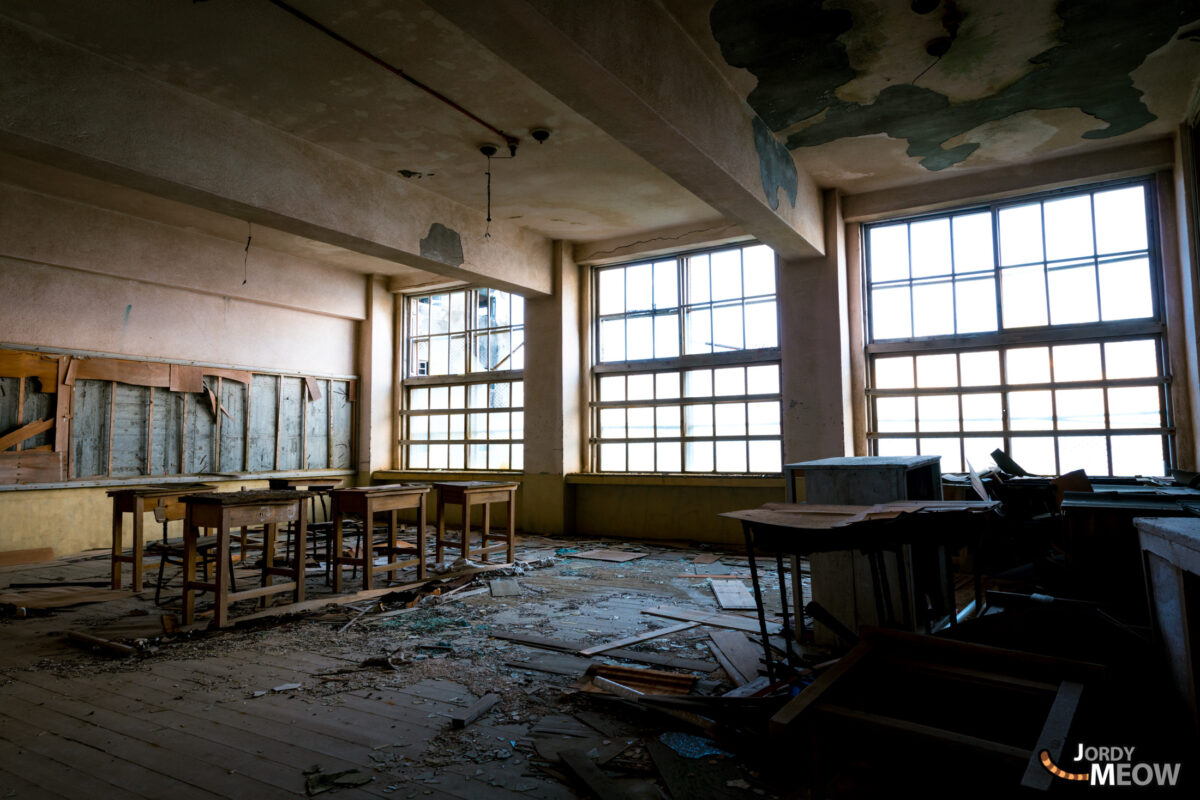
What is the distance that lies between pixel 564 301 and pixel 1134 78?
20.1ft

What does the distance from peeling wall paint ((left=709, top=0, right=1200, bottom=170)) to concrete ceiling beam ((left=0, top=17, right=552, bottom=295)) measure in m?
3.64

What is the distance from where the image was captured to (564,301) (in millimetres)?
8891

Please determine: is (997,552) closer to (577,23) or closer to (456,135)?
(577,23)

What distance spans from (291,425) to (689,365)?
592 centimetres

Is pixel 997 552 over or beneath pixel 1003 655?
beneath

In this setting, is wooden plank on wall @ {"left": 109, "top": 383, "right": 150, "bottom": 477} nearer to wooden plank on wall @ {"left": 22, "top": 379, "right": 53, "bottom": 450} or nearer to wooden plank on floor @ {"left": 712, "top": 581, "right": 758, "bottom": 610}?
wooden plank on wall @ {"left": 22, "top": 379, "right": 53, "bottom": 450}

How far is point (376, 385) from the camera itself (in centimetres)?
1059

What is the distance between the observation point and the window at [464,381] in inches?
386

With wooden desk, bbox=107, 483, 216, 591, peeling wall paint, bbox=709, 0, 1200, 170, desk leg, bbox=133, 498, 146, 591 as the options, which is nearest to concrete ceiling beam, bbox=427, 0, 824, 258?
peeling wall paint, bbox=709, 0, 1200, 170

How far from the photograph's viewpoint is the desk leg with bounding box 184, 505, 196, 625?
4422mm

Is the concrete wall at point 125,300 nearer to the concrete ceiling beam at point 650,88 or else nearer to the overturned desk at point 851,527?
the concrete ceiling beam at point 650,88

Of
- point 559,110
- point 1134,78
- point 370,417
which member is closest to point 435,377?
point 370,417

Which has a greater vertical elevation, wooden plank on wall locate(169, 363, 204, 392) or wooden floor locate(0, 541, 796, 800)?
wooden plank on wall locate(169, 363, 204, 392)

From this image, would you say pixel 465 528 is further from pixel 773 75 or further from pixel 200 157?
pixel 773 75
